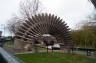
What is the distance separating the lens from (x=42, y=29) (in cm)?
3866

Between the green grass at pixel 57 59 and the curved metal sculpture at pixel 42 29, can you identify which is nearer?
the green grass at pixel 57 59

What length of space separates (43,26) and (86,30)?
828 centimetres

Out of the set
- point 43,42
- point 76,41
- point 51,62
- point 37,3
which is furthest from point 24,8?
point 51,62

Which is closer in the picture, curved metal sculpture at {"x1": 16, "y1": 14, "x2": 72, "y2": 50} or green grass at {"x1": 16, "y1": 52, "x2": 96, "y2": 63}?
green grass at {"x1": 16, "y1": 52, "x2": 96, "y2": 63}

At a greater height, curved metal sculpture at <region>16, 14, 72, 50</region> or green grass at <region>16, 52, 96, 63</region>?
curved metal sculpture at <region>16, 14, 72, 50</region>

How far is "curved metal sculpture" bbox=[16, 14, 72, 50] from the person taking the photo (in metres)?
35.7

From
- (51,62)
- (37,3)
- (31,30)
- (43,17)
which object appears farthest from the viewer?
(37,3)

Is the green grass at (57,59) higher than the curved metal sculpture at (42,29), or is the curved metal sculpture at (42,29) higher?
the curved metal sculpture at (42,29)

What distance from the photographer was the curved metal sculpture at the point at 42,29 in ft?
117

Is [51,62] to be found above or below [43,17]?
below

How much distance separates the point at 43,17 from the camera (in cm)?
3912

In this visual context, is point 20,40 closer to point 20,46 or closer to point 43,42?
point 20,46

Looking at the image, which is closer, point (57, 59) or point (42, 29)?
point (57, 59)

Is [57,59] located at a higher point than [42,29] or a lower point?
lower
